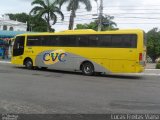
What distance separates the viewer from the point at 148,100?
40.1 feet

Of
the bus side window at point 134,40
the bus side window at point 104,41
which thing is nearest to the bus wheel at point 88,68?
the bus side window at point 104,41

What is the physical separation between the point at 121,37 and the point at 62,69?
676cm

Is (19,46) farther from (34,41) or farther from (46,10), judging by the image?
(46,10)

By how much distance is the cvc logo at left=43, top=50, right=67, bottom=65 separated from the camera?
81.5 ft

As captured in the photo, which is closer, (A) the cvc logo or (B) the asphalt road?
(B) the asphalt road

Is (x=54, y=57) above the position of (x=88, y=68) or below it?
above

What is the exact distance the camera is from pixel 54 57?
25453mm

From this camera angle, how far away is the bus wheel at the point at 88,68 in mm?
23314

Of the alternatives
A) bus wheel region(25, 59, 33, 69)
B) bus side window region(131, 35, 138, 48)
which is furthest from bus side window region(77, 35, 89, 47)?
bus wheel region(25, 59, 33, 69)

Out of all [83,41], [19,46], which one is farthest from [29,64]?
[83,41]

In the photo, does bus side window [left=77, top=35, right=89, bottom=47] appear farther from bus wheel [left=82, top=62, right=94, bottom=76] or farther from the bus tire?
the bus tire

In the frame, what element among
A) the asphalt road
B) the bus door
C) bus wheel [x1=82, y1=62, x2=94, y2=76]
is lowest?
the asphalt road

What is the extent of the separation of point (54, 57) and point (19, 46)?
11.6 ft

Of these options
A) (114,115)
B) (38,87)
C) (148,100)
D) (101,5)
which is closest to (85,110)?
(114,115)
